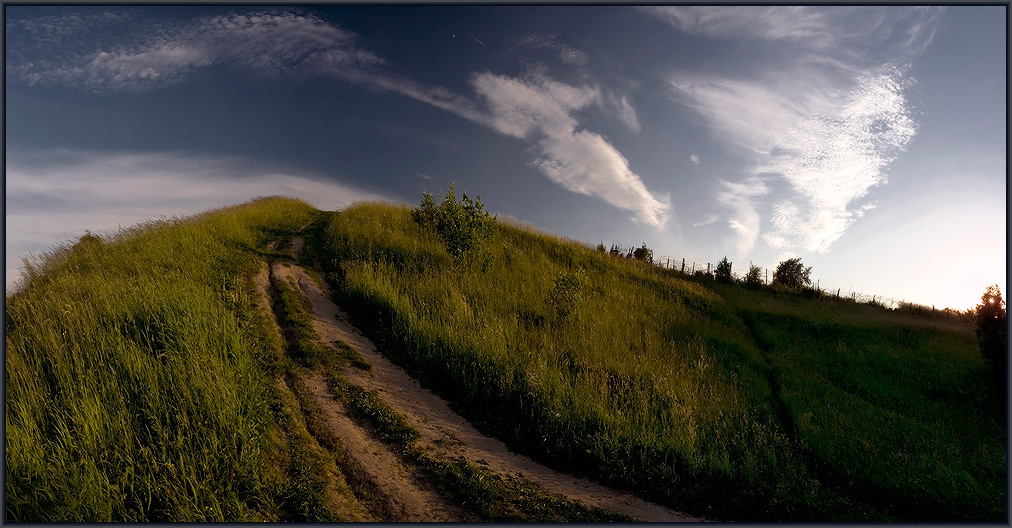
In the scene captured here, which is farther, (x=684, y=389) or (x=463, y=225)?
(x=463, y=225)

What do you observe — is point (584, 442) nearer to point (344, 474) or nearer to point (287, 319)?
point (344, 474)

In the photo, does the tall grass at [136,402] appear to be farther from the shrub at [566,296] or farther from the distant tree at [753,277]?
the distant tree at [753,277]

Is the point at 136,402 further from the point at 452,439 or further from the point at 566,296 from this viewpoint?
the point at 566,296

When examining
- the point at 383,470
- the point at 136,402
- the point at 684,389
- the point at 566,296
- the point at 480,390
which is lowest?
the point at 383,470

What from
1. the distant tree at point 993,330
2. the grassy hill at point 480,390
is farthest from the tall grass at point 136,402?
the distant tree at point 993,330

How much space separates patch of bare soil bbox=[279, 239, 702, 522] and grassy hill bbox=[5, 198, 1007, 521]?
32 centimetres

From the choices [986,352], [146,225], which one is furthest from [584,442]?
[986,352]

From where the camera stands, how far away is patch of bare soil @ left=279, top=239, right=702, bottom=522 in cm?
695

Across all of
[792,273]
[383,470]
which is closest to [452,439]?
[383,470]

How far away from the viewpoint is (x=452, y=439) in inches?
305

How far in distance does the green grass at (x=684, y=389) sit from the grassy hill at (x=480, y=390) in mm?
57

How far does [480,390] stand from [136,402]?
5566mm

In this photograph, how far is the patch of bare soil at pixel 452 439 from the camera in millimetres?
6945

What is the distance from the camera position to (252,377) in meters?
7.26
